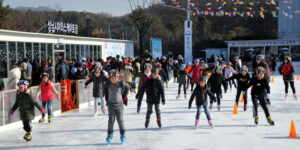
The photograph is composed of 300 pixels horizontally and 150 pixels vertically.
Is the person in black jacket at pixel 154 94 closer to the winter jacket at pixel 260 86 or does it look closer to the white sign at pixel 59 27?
the winter jacket at pixel 260 86

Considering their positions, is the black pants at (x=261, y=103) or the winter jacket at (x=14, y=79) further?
the winter jacket at (x=14, y=79)

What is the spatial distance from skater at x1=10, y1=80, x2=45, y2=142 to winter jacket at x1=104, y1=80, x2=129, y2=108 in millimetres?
1452

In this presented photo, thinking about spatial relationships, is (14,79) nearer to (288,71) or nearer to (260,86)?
(260,86)

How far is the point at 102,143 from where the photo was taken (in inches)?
264

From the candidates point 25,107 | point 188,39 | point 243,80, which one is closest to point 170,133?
point 25,107

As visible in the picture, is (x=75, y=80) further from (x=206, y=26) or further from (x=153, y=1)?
(x=206, y=26)

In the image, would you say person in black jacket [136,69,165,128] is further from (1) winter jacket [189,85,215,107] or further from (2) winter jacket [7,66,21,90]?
(2) winter jacket [7,66,21,90]

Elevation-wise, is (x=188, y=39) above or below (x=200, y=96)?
above

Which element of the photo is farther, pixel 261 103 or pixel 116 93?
pixel 261 103

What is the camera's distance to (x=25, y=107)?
7.05 m

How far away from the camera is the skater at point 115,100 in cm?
660

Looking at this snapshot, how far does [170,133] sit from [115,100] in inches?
61.5

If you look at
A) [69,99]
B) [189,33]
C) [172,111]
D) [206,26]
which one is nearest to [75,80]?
[69,99]

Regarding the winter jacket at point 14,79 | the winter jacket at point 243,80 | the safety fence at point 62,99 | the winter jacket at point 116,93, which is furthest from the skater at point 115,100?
the winter jacket at point 243,80
